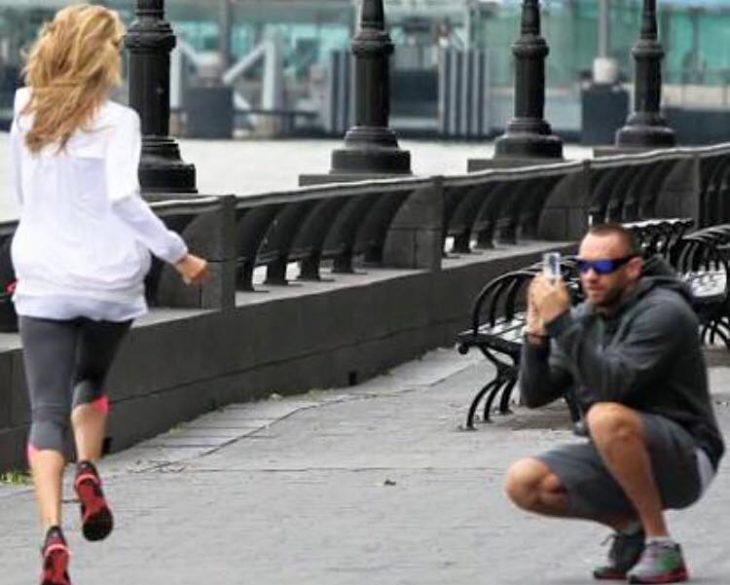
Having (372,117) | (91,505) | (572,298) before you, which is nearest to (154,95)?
(572,298)

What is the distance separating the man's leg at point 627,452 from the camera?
31.7 ft

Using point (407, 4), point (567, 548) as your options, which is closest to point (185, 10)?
point (407, 4)

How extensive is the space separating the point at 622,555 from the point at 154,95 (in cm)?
832

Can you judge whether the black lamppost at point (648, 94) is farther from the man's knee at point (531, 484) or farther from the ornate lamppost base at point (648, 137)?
the man's knee at point (531, 484)

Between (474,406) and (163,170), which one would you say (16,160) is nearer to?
(474,406)

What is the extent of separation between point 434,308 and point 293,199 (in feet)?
8.54

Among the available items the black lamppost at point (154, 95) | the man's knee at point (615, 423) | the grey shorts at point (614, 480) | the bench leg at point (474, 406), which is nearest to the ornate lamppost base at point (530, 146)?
the black lamppost at point (154, 95)

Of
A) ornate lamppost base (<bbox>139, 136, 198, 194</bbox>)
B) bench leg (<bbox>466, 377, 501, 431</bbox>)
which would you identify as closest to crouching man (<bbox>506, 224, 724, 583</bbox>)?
bench leg (<bbox>466, 377, 501, 431</bbox>)

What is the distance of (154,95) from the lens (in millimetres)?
17891

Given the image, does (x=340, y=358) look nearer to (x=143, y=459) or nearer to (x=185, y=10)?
(x=143, y=459)

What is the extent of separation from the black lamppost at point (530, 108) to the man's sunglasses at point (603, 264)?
1955cm

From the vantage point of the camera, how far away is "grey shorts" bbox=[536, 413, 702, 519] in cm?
970

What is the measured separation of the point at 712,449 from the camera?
386 inches

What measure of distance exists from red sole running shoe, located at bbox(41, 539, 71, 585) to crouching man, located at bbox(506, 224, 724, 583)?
128cm
